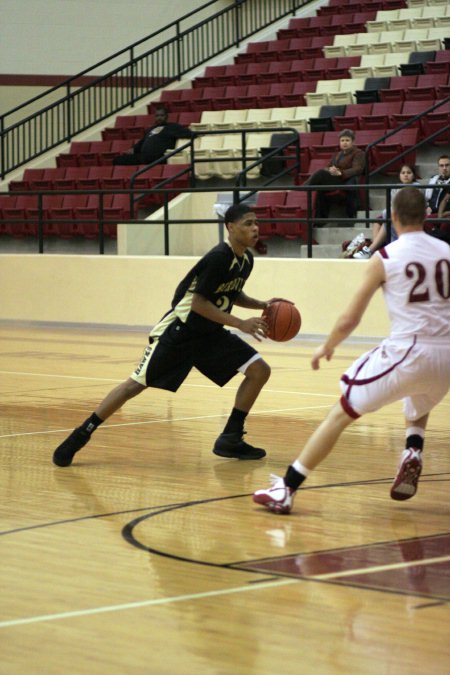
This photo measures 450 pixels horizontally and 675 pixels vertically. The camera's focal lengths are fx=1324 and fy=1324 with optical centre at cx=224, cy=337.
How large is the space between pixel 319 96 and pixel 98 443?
12597 mm

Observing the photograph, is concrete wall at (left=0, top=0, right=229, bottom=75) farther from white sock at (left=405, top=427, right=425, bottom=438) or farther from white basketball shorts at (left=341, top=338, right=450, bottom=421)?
white basketball shorts at (left=341, top=338, right=450, bottom=421)

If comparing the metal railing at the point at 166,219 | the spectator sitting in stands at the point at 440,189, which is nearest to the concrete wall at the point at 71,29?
the metal railing at the point at 166,219

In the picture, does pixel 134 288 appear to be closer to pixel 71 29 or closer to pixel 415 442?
pixel 71 29

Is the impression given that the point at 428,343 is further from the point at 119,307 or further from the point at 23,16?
the point at 23,16

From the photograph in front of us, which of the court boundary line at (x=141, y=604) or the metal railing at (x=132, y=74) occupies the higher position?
the metal railing at (x=132, y=74)

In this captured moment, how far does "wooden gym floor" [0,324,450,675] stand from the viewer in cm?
397

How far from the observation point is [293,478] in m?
6.00

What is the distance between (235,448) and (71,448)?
0.98 meters

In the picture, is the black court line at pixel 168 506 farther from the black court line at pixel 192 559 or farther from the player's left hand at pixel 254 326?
the player's left hand at pixel 254 326

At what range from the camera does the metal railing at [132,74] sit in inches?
909

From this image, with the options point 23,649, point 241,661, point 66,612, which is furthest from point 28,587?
point 241,661

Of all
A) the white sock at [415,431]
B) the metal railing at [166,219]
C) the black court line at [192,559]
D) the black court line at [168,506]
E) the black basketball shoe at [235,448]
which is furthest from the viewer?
the metal railing at [166,219]

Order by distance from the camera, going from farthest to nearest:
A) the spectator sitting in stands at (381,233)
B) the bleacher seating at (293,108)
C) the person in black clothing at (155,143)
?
the person in black clothing at (155,143)
the bleacher seating at (293,108)
the spectator sitting in stands at (381,233)

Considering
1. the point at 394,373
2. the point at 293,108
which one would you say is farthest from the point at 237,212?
the point at 293,108
